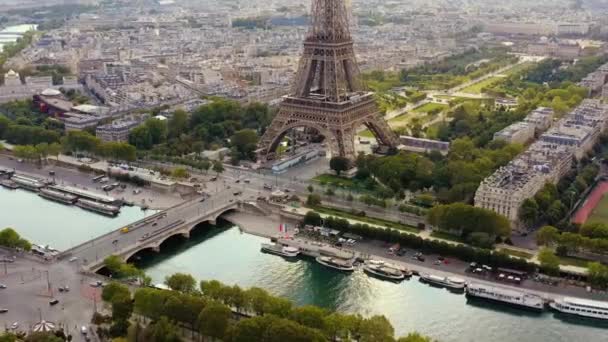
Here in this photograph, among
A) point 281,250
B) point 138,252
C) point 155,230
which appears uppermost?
point 155,230

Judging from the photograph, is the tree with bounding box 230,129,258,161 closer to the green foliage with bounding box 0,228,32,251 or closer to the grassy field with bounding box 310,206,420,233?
the grassy field with bounding box 310,206,420,233

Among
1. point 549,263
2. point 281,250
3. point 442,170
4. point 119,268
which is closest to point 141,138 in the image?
point 281,250

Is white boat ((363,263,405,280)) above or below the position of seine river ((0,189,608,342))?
above

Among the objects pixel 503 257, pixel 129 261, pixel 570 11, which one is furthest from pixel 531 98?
pixel 570 11

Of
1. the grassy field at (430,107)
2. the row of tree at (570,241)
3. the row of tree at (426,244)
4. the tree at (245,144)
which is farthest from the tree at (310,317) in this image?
the grassy field at (430,107)

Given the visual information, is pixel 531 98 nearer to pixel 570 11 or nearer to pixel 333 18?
pixel 333 18

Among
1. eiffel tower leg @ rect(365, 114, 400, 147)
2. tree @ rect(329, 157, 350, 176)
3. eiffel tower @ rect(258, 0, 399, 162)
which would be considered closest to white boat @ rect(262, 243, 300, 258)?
tree @ rect(329, 157, 350, 176)

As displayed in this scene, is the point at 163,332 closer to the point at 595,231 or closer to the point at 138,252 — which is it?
the point at 138,252
